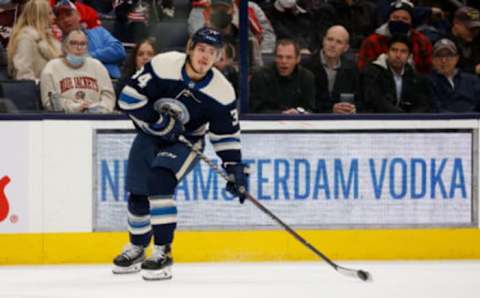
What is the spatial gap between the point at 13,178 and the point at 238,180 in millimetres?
1319

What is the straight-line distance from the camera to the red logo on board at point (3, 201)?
6051 millimetres

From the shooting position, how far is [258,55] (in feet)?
21.0

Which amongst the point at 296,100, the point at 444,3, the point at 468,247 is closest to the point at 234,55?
the point at 296,100

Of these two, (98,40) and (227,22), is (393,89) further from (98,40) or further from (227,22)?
(98,40)

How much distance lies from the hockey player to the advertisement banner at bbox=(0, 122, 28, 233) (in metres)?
0.82

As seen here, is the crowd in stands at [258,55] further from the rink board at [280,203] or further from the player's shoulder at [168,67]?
the player's shoulder at [168,67]

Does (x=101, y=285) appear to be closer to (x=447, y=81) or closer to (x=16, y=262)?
(x=16, y=262)

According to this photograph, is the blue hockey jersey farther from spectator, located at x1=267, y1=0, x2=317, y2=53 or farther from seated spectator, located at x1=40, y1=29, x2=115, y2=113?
spectator, located at x1=267, y1=0, x2=317, y2=53

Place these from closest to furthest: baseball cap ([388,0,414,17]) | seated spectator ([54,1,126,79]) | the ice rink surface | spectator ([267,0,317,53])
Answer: the ice rink surface < seated spectator ([54,1,126,79]) < spectator ([267,0,317,53]) < baseball cap ([388,0,414,17])

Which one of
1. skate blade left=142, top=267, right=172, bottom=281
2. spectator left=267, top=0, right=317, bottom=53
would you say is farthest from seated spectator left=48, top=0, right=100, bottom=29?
skate blade left=142, top=267, right=172, bottom=281

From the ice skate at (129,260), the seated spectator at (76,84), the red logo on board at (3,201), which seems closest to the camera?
the ice skate at (129,260)

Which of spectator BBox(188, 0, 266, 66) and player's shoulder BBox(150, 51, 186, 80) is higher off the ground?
spectator BBox(188, 0, 266, 66)

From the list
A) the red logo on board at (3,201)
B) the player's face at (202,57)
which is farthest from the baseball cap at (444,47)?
the red logo on board at (3,201)

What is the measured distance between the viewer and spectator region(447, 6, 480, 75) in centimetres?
712
